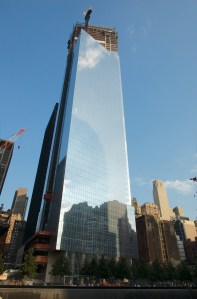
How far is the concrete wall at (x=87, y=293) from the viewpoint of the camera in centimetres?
3800

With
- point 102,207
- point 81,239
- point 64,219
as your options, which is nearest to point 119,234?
point 102,207

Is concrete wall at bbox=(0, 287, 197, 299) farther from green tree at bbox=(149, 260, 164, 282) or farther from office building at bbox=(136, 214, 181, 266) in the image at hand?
office building at bbox=(136, 214, 181, 266)

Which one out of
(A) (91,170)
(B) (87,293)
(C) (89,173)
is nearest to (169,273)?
(C) (89,173)

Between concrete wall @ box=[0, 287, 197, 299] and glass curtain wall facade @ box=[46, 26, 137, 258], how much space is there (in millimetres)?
60443

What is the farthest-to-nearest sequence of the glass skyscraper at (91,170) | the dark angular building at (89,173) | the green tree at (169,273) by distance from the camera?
the glass skyscraper at (91,170) < the dark angular building at (89,173) < the green tree at (169,273)

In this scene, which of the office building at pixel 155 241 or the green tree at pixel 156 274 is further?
the office building at pixel 155 241

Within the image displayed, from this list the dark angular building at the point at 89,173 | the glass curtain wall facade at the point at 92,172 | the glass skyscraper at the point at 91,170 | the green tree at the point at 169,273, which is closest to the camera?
the green tree at the point at 169,273

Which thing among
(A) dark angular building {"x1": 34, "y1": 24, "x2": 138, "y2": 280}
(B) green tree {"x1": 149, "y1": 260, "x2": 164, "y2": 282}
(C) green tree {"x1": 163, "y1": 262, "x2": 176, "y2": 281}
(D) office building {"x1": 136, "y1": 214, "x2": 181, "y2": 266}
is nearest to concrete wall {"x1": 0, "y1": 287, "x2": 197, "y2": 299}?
(B) green tree {"x1": 149, "y1": 260, "x2": 164, "y2": 282}

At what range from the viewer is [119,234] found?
13000 centimetres

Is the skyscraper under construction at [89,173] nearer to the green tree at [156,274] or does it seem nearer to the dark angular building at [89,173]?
the dark angular building at [89,173]

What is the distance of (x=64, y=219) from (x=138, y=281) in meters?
38.8

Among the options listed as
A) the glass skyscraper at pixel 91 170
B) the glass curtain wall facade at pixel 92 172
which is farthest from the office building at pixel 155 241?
the glass curtain wall facade at pixel 92 172

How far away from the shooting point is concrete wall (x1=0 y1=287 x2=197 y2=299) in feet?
125

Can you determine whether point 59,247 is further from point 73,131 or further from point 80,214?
point 73,131
